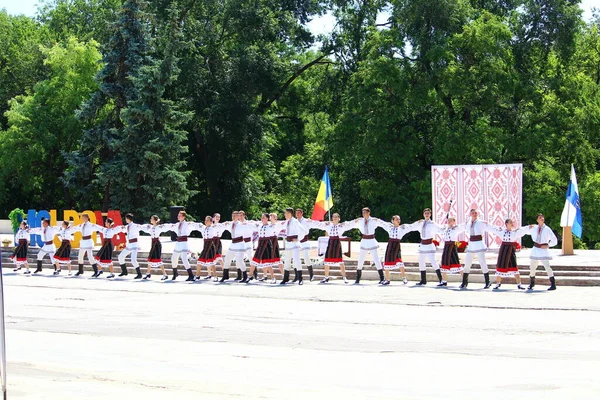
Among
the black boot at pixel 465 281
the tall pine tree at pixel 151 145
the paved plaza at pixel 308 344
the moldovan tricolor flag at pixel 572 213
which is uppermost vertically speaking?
the tall pine tree at pixel 151 145

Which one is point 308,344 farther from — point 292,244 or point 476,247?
point 292,244

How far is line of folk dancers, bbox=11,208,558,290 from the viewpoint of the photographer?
858 inches

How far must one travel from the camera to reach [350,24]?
5094 cm

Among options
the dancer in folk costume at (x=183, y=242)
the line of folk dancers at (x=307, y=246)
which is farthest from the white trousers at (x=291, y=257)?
the dancer in folk costume at (x=183, y=242)

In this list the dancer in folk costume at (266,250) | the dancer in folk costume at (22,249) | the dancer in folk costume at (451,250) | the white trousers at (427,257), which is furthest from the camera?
the dancer in folk costume at (22,249)

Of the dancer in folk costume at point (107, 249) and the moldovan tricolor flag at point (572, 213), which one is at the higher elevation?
the moldovan tricolor flag at point (572, 213)

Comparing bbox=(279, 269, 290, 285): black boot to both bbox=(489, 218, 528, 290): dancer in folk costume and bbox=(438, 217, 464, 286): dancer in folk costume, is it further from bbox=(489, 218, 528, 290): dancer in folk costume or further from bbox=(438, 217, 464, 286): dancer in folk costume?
bbox=(489, 218, 528, 290): dancer in folk costume

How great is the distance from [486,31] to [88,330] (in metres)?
30.5

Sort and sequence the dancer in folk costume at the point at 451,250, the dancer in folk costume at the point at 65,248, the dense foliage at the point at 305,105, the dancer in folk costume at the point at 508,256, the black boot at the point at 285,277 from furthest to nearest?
the dense foliage at the point at 305,105 → the dancer in folk costume at the point at 65,248 → the black boot at the point at 285,277 → the dancer in folk costume at the point at 451,250 → the dancer in folk costume at the point at 508,256

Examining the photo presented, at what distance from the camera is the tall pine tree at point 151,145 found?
4575 centimetres

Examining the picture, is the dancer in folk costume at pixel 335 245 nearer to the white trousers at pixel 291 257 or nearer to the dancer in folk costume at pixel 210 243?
the white trousers at pixel 291 257

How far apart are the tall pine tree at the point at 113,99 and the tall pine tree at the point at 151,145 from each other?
46 cm

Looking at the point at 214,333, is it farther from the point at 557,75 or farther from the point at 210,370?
the point at 557,75

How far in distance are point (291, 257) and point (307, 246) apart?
542 mm
